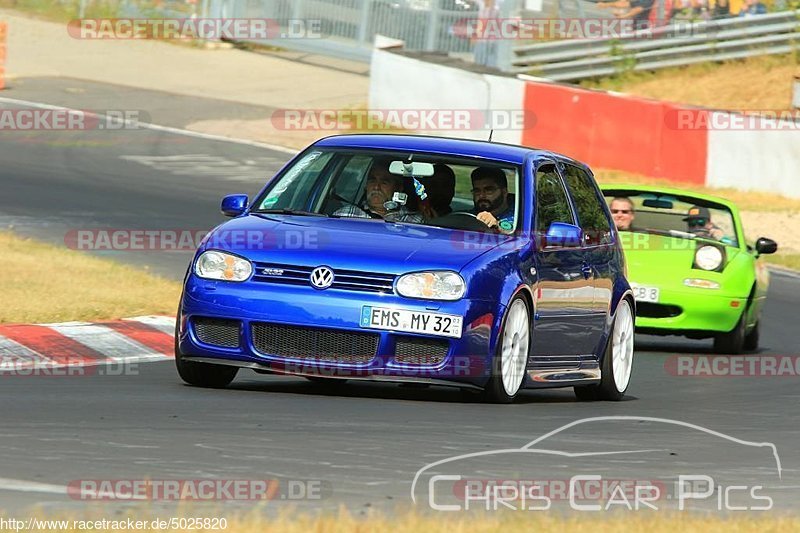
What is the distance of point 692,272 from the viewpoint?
49.1 ft

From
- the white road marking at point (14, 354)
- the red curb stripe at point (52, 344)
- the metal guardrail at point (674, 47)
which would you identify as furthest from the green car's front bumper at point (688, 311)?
the metal guardrail at point (674, 47)

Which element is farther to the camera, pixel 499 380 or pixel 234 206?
pixel 234 206

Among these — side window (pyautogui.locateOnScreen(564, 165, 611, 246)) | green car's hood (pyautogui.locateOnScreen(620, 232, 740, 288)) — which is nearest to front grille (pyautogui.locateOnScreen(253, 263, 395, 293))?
side window (pyautogui.locateOnScreen(564, 165, 611, 246))

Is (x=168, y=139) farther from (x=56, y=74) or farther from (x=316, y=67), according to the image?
(x=316, y=67)

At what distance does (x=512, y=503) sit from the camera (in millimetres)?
6203

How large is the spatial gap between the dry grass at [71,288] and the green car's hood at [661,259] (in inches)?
146

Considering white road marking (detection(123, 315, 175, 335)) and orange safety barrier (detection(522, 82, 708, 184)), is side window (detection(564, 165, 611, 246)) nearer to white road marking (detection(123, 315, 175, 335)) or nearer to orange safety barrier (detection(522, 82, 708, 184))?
white road marking (detection(123, 315, 175, 335))

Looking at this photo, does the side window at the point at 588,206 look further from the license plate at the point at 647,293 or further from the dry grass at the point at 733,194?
the dry grass at the point at 733,194

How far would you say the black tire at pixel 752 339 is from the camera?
50.3 feet

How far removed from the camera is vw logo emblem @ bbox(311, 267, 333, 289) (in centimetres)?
900

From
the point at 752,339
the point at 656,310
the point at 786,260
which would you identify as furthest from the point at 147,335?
the point at 786,260

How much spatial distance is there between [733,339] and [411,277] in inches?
257

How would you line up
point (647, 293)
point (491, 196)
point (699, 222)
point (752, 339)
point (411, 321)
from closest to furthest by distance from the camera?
point (411, 321), point (491, 196), point (647, 293), point (752, 339), point (699, 222)

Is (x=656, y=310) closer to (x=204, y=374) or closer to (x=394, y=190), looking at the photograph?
(x=394, y=190)
